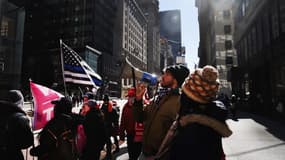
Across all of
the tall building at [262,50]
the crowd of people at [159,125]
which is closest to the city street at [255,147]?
the crowd of people at [159,125]

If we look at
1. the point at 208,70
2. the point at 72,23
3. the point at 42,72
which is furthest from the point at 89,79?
the point at 72,23

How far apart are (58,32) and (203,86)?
273 feet

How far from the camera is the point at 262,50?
25250 mm

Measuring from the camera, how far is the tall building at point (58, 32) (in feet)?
241

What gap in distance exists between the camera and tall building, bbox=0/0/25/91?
42.4m

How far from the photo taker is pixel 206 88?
2135mm

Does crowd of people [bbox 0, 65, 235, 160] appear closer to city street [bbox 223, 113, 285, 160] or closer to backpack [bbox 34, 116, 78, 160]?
backpack [bbox 34, 116, 78, 160]

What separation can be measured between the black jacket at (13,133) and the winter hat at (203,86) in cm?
245

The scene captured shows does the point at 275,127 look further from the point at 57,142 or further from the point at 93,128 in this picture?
the point at 57,142

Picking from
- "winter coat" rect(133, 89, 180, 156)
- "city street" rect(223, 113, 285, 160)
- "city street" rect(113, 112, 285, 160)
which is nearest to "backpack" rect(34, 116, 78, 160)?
"winter coat" rect(133, 89, 180, 156)

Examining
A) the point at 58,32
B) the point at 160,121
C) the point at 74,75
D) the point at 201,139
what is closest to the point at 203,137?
the point at 201,139

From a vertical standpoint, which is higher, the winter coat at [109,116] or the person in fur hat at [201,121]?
the person in fur hat at [201,121]

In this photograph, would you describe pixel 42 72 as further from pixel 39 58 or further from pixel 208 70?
pixel 208 70

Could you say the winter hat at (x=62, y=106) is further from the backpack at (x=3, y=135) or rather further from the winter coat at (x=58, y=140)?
the backpack at (x=3, y=135)
